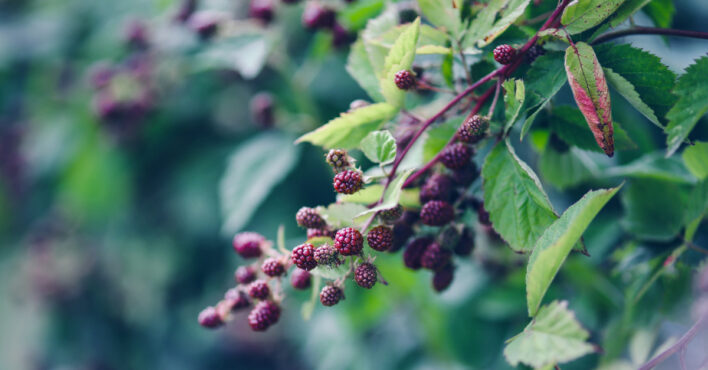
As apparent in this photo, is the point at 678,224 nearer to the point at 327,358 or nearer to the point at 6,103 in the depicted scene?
the point at 327,358

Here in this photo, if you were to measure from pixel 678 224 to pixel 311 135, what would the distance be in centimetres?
59

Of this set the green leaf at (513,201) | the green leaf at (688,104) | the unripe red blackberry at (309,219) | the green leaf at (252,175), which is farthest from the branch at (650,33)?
the green leaf at (252,175)

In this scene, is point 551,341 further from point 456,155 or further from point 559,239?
point 456,155

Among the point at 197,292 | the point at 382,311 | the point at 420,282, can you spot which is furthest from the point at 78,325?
the point at 420,282

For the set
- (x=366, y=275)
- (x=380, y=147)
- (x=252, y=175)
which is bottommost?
(x=252, y=175)

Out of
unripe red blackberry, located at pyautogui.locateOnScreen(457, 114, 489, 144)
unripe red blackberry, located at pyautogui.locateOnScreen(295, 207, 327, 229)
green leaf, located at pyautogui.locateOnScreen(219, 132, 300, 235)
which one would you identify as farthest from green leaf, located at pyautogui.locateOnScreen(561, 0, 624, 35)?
green leaf, located at pyautogui.locateOnScreen(219, 132, 300, 235)

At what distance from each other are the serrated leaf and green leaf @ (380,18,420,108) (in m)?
0.08

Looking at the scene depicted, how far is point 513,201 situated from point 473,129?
0.10m

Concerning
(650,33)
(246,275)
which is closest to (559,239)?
(650,33)

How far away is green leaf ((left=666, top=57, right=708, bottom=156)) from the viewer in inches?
20.6

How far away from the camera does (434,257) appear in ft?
2.09

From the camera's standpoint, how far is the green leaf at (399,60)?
56cm

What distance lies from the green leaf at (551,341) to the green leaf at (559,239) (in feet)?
0.09

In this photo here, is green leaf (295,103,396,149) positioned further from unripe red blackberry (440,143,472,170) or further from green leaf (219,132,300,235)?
green leaf (219,132,300,235)
